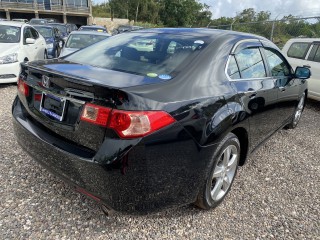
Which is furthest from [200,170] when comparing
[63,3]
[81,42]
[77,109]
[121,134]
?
[63,3]

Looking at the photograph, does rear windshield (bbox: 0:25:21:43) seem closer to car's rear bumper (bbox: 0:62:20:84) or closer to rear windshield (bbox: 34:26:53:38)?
car's rear bumper (bbox: 0:62:20:84)

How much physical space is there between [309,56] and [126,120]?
256 inches

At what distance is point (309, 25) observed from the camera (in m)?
12.4

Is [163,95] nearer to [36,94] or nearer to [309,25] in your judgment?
[36,94]

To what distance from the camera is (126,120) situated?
1812 millimetres

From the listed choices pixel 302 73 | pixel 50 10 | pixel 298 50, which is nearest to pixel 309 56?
pixel 298 50

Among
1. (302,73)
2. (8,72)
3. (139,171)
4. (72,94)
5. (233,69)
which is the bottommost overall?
(8,72)

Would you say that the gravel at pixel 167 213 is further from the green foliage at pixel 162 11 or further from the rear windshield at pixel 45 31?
the green foliage at pixel 162 11

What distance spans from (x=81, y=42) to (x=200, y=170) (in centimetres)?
736

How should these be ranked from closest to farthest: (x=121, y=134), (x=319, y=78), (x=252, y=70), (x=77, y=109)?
(x=121, y=134)
(x=77, y=109)
(x=252, y=70)
(x=319, y=78)

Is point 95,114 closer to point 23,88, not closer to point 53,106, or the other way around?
point 53,106

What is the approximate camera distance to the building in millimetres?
41000

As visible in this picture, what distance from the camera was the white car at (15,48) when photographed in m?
6.37

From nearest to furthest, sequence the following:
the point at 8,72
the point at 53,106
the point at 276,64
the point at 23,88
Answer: the point at 53,106 < the point at 23,88 < the point at 276,64 < the point at 8,72
